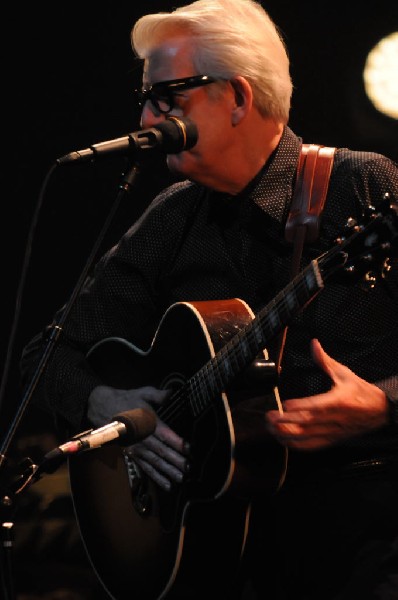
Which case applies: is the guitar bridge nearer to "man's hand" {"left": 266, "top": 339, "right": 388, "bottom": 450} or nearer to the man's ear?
"man's hand" {"left": 266, "top": 339, "right": 388, "bottom": 450}

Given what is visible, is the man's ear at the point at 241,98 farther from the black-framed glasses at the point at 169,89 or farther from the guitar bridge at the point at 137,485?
the guitar bridge at the point at 137,485

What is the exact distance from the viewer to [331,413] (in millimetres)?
1906

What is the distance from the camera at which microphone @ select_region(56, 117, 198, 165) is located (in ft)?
6.27

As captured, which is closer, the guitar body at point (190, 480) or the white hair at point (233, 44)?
the guitar body at point (190, 480)

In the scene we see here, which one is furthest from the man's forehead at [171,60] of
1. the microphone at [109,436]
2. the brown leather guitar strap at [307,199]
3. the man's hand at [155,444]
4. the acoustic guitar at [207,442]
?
the microphone at [109,436]

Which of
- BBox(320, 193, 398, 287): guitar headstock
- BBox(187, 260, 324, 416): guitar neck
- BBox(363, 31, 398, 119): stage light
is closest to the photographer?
BBox(320, 193, 398, 287): guitar headstock

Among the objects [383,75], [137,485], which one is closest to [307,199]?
[137,485]

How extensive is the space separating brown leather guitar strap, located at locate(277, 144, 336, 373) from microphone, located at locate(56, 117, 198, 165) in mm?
333

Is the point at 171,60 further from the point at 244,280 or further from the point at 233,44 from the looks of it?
the point at 244,280

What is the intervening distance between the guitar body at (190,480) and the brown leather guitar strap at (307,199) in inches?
7.9

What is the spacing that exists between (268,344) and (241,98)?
0.72 metres

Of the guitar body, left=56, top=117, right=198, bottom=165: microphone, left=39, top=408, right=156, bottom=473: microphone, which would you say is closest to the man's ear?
left=56, top=117, right=198, bottom=165: microphone

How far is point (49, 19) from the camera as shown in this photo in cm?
366

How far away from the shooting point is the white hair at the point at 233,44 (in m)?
2.36
